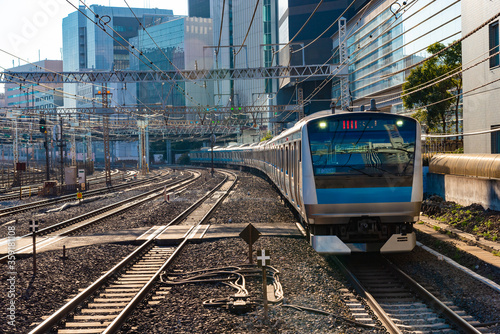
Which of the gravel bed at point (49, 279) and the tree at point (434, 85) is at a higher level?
the tree at point (434, 85)

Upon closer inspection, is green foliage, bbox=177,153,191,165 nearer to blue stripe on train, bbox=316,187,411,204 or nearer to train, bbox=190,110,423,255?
train, bbox=190,110,423,255

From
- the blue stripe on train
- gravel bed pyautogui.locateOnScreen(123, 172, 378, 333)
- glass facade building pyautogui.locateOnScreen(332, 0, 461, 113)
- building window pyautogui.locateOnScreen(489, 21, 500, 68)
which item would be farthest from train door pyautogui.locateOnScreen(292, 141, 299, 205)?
glass facade building pyautogui.locateOnScreen(332, 0, 461, 113)

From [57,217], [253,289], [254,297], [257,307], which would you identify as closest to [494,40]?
[253,289]

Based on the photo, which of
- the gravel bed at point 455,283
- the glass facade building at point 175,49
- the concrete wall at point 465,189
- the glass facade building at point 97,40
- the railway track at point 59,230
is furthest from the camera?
the glass facade building at point 97,40

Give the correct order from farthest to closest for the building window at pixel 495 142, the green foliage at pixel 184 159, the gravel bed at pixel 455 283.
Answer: the green foliage at pixel 184 159
the building window at pixel 495 142
the gravel bed at pixel 455 283

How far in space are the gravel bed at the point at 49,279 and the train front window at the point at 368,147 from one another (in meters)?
5.16

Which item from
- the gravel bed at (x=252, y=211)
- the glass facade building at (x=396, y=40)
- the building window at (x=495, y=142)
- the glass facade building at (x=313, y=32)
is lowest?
the gravel bed at (x=252, y=211)

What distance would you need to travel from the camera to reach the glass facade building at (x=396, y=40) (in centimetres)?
2928

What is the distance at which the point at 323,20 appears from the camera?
61.2m

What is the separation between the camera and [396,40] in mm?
37625

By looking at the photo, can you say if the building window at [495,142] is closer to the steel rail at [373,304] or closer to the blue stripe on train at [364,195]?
the blue stripe on train at [364,195]

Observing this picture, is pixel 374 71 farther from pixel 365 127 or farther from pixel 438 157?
pixel 365 127

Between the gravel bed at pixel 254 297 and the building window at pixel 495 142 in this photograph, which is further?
the building window at pixel 495 142

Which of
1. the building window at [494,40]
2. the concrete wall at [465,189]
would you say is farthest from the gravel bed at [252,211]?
the building window at [494,40]
